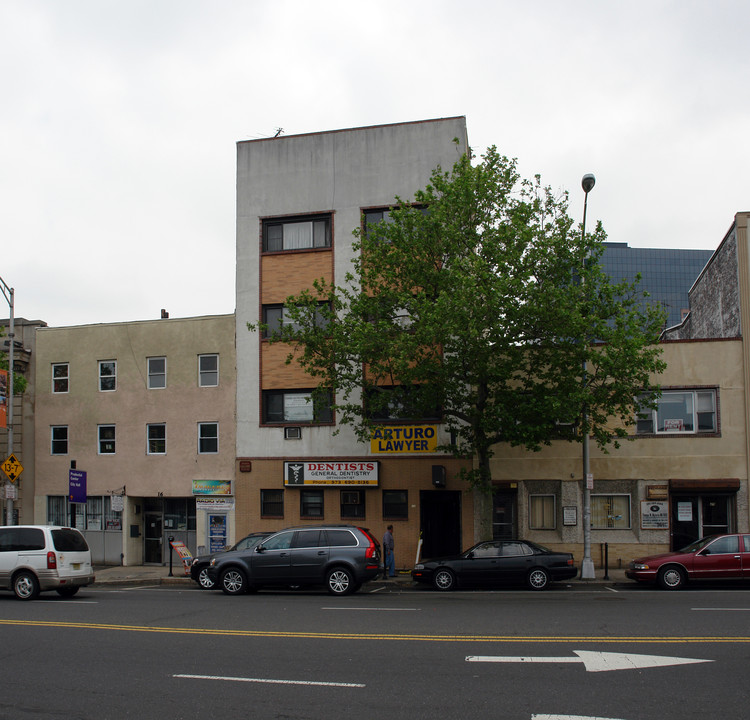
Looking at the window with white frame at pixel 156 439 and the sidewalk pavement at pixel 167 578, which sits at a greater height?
the window with white frame at pixel 156 439

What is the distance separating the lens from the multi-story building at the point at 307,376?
84.3 ft

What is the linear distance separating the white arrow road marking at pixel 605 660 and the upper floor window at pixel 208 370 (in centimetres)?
1916

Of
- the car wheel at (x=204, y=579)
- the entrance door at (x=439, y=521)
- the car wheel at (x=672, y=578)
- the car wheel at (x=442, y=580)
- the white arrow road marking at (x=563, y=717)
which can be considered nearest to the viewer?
the white arrow road marking at (x=563, y=717)

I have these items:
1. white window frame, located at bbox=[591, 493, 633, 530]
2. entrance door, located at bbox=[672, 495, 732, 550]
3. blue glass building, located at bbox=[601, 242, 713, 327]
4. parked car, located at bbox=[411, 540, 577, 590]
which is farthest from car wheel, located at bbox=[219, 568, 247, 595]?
blue glass building, located at bbox=[601, 242, 713, 327]

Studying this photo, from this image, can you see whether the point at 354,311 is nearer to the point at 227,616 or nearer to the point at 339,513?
the point at 339,513

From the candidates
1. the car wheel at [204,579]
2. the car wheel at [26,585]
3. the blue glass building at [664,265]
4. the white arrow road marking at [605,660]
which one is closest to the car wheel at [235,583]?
the car wheel at [204,579]

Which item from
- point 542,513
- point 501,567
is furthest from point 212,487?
point 501,567

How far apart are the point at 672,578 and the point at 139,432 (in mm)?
18487

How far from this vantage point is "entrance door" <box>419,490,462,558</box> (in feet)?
84.6

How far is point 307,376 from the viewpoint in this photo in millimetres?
26562

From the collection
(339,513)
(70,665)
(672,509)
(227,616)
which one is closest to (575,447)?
(672,509)

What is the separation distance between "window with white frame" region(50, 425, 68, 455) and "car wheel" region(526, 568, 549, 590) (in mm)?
18288

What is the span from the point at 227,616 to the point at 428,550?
475 inches

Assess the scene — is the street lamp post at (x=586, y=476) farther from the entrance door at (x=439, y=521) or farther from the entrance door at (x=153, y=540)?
the entrance door at (x=153, y=540)
